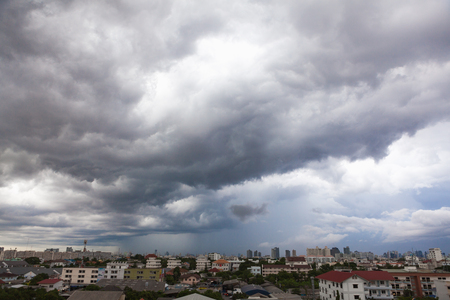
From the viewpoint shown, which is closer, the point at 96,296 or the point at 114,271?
the point at 96,296

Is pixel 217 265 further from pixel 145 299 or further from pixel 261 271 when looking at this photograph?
pixel 145 299

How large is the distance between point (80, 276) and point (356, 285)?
95849mm

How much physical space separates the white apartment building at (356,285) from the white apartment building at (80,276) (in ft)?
273

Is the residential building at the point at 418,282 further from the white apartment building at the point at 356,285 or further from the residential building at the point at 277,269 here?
the residential building at the point at 277,269

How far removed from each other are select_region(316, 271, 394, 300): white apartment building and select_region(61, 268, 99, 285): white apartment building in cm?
8307

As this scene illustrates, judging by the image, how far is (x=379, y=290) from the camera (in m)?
61.7

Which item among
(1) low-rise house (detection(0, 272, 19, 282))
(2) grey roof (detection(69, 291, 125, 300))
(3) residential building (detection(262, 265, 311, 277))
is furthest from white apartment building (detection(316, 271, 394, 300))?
(1) low-rise house (detection(0, 272, 19, 282))

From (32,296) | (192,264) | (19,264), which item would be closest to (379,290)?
(32,296)

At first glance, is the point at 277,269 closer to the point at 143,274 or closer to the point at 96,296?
the point at 143,274

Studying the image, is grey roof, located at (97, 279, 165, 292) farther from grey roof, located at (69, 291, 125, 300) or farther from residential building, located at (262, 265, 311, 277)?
residential building, located at (262, 265, 311, 277)

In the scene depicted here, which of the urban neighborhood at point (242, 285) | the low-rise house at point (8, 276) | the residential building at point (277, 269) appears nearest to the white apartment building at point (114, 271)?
the urban neighborhood at point (242, 285)

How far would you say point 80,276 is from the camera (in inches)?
3942

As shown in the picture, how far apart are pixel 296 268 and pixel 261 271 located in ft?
59.0


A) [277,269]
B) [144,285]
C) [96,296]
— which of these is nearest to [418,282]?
[277,269]
